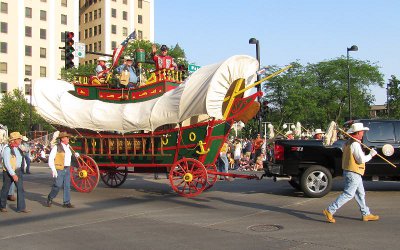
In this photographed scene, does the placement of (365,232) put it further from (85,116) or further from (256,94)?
(85,116)

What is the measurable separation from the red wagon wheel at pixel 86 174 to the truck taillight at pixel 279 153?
4935mm

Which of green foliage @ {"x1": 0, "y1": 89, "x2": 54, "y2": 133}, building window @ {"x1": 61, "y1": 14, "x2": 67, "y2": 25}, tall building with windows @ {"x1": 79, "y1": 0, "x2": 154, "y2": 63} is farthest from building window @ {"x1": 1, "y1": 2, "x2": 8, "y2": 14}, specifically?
green foliage @ {"x1": 0, "y1": 89, "x2": 54, "y2": 133}

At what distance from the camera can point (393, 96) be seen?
46312 millimetres

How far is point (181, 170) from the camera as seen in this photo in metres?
12.1

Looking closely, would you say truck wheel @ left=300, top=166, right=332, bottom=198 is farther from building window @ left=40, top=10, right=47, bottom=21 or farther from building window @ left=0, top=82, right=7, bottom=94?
building window @ left=40, top=10, right=47, bottom=21

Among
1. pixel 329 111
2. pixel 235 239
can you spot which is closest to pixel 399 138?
pixel 235 239

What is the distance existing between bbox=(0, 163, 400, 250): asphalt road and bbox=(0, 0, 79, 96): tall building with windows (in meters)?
63.0

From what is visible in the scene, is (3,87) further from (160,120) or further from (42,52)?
(160,120)

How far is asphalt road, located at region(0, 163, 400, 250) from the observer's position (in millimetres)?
7113

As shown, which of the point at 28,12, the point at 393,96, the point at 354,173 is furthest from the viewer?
the point at 28,12

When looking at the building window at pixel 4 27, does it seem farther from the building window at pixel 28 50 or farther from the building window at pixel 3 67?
the building window at pixel 3 67

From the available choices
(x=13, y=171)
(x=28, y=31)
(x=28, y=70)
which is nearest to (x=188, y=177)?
(x=13, y=171)

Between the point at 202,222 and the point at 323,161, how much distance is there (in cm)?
432

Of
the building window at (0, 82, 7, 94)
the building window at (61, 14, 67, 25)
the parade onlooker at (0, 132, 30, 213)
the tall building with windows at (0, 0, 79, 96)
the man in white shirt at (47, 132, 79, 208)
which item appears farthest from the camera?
the building window at (61, 14, 67, 25)
